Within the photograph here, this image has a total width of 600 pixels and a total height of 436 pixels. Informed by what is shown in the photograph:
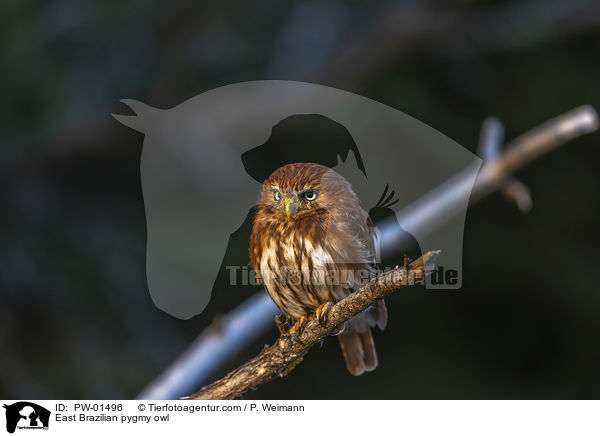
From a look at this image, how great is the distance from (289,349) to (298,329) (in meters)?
0.11

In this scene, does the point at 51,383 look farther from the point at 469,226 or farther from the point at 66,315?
the point at 469,226

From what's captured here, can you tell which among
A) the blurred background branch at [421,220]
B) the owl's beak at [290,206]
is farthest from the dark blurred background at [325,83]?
the owl's beak at [290,206]

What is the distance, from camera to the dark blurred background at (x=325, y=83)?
305 centimetres

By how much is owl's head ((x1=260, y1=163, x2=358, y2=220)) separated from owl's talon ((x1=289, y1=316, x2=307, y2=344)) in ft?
0.88

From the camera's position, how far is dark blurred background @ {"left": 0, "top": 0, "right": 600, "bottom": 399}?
10.0 feet

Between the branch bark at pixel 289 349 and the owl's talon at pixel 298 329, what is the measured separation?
0.03 feet

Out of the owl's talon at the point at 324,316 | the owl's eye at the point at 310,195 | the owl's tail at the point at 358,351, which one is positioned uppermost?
the owl's eye at the point at 310,195

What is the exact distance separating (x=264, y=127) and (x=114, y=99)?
92 cm

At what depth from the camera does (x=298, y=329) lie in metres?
1.54

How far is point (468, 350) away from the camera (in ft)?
11.7

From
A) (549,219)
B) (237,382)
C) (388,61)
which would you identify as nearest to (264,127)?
(388,61)
